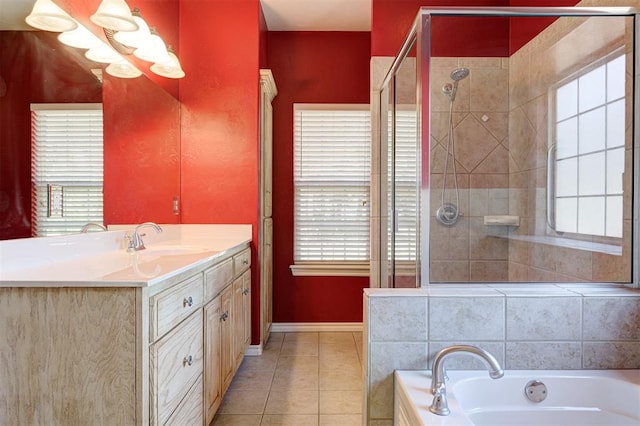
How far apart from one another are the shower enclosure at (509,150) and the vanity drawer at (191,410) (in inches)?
41.5

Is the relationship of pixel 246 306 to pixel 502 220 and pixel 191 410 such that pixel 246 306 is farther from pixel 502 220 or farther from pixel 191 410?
pixel 502 220

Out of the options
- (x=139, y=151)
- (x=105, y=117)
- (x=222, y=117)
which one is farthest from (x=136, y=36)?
(x=222, y=117)

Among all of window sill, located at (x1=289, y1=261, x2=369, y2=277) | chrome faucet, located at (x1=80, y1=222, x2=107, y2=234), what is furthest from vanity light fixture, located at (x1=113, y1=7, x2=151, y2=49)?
window sill, located at (x1=289, y1=261, x2=369, y2=277)

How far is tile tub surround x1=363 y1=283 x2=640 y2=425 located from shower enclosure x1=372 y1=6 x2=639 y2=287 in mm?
191

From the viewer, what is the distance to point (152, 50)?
80.6 inches

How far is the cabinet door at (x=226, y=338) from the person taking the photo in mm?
1863

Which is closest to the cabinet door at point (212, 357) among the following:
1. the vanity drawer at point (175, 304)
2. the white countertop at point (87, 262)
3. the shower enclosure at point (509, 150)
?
the vanity drawer at point (175, 304)

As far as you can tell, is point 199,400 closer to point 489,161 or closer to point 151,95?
point 151,95

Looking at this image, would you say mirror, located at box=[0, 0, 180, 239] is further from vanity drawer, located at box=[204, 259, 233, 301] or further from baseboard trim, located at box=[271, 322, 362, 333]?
baseboard trim, located at box=[271, 322, 362, 333]

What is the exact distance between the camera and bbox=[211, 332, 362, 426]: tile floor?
6.11ft

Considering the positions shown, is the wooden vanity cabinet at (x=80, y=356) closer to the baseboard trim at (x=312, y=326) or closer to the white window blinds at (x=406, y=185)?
the white window blinds at (x=406, y=185)

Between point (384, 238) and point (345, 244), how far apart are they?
66 cm

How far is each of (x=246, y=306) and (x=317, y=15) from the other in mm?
2398

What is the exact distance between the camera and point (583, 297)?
1.34 m
